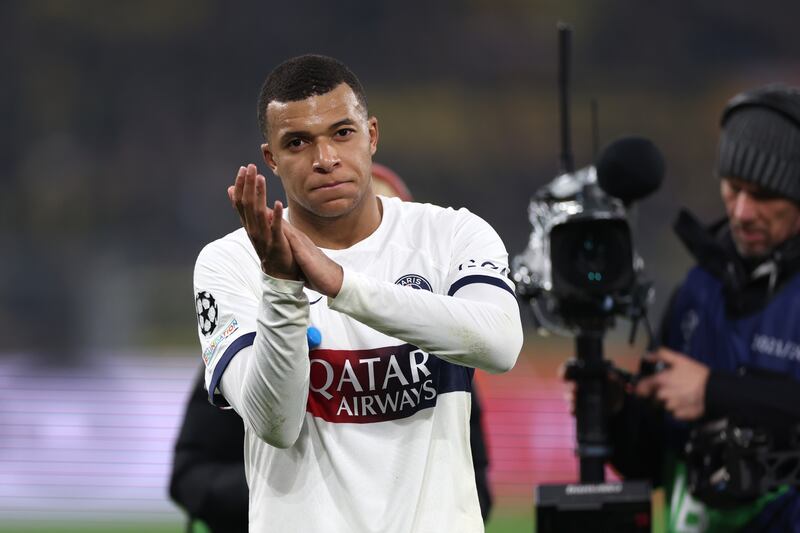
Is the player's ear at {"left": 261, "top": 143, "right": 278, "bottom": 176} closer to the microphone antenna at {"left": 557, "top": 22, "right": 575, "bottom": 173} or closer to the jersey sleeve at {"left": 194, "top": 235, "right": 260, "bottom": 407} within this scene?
the jersey sleeve at {"left": 194, "top": 235, "right": 260, "bottom": 407}

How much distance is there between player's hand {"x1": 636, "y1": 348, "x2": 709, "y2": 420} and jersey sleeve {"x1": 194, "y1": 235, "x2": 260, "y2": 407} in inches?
54.3

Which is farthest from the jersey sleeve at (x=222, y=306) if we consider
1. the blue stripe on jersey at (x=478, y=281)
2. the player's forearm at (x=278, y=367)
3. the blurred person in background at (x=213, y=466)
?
the blurred person in background at (x=213, y=466)

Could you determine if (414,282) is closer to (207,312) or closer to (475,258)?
(475,258)

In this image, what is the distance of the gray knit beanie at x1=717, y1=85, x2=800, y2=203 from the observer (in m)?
3.38

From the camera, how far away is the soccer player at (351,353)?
2.11 meters

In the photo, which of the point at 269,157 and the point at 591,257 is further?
the point at 591,257

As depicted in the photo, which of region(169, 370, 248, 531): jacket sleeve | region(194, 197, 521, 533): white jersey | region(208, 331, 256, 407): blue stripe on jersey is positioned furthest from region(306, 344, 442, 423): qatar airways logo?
region(169, 370, 248, 531): jacket sleeve

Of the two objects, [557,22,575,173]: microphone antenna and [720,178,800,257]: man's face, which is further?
[720,178,800,257]: man's face

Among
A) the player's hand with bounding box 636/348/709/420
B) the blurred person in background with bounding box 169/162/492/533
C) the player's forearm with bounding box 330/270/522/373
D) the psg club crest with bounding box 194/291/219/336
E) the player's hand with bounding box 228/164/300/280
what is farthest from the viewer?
the player's hand with bounding box 636/348/709/420

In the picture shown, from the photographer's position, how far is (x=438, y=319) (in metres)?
2.07

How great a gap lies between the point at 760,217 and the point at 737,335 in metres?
0.32

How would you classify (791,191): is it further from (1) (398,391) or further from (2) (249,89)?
(2) (249,89)

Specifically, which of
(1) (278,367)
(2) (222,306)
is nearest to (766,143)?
(2) (222,306)

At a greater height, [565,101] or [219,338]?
[565,101]
